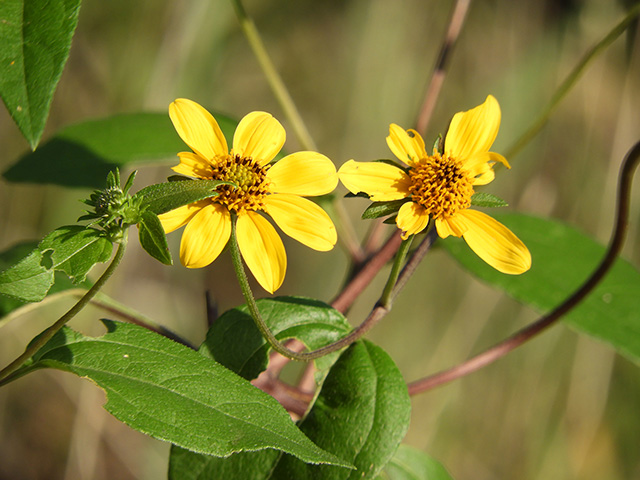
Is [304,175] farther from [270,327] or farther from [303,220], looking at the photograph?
[270,327]

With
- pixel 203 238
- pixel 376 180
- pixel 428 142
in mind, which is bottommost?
pixel 203 238

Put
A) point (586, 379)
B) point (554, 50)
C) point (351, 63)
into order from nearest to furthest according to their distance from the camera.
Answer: point (554, 50) → point (586, 379) → point (351, 63)

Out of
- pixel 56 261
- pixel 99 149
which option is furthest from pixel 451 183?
pixel 99 149

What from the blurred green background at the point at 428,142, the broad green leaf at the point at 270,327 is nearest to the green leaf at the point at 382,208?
the broad green leaf at the point at 270,327

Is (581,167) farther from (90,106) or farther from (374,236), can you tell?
(90,106)

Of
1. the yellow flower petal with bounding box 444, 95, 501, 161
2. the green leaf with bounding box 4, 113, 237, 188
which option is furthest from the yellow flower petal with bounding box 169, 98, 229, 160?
the green leaf with bounding box 4, 113, 237, 188

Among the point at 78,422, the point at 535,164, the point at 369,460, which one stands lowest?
the point at 78,422

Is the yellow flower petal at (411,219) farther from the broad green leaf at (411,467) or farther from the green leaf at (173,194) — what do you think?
the broad green leaf at (411,467)

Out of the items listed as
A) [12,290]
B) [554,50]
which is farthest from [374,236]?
[554,50]
